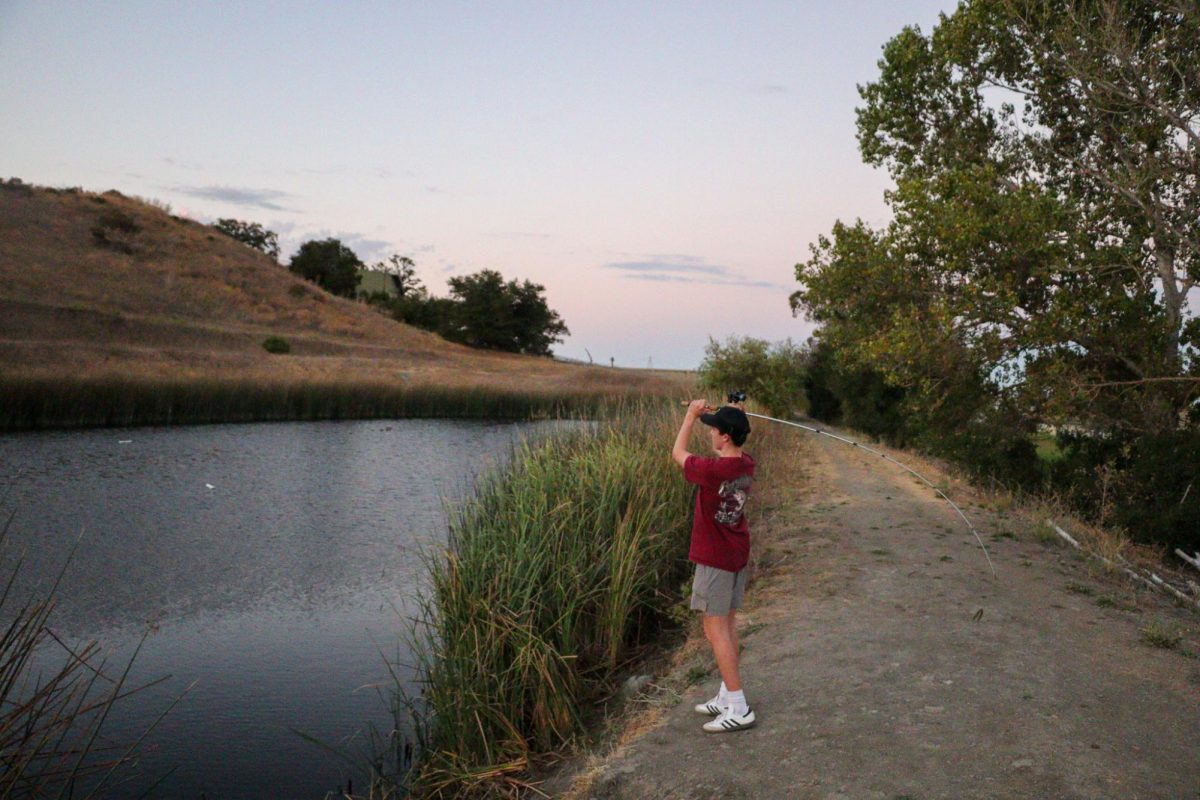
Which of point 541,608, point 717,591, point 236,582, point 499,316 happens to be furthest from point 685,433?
point 499,316

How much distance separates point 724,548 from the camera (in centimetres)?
490

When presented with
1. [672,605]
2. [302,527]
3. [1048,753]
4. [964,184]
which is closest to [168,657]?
[672,605]

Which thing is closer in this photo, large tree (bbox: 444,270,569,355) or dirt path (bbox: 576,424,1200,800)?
dirt path (bbox: 576,424,1200,800)

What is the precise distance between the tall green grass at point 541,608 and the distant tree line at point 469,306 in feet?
210

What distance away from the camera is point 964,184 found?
13219mm

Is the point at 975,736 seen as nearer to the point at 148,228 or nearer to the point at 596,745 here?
the point at 596,745

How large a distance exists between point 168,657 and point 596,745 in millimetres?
5017

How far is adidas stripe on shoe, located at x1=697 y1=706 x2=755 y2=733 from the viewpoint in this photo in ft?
16.1

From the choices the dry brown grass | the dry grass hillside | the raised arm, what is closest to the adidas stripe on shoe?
the dry brown grass

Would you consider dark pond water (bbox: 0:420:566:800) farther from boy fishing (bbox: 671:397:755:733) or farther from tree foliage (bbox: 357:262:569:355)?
tree foliage (bbox: 357:262:569:355)

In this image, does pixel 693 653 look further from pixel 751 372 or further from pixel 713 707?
pixel 751 372

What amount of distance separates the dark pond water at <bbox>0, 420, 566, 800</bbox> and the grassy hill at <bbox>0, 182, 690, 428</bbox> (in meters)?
7.71

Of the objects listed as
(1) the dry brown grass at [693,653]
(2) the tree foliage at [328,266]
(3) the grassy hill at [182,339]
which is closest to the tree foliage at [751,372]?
(3) the grassy hill at [182,339]

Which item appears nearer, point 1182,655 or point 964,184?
point 1182,655
